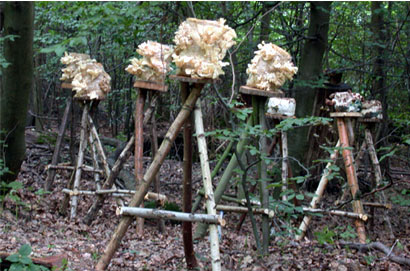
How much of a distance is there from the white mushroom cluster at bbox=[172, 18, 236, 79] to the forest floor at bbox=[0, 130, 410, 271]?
1614 millimetres

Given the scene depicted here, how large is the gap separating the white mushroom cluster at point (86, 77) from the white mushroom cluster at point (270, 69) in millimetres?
2204

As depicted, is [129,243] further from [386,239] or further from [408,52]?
[408,52]

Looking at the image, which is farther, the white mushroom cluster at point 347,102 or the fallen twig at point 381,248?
the white mushroom cluster at point 347,102

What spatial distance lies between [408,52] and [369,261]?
16.0 feet

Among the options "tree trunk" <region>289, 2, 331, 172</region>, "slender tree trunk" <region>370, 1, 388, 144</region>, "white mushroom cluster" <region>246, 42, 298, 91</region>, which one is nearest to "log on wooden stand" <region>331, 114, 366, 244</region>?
"white mushroom cluster" <region>246, 42, 298, 91</region>

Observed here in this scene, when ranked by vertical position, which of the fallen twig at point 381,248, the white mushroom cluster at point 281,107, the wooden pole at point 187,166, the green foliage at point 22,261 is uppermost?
the white mushroom cluster at point 281,107

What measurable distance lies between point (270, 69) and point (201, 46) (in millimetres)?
868

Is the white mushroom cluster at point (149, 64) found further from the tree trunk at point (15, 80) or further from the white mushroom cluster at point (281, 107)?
the tree trunk at point (15, 80)

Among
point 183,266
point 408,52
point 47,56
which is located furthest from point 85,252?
point 47,56

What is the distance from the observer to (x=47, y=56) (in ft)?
38.8

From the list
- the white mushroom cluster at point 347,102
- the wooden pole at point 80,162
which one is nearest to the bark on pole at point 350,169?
the white mushroom cluster at point 347,102

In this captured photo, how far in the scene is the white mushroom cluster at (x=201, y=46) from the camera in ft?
10.3

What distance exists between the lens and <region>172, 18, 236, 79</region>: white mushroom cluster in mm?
3150

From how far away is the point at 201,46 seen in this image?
3197 mm
